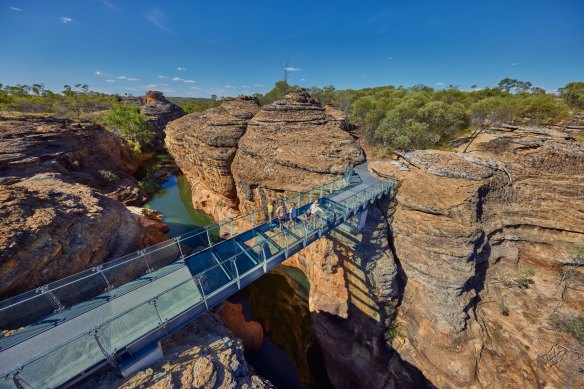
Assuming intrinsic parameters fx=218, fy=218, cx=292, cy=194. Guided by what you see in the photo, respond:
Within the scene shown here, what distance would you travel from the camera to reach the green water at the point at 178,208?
74.2ft

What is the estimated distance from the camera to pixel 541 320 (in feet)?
33.6

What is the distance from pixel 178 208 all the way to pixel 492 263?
28.4m

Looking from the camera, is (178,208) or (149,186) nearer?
(178,208)

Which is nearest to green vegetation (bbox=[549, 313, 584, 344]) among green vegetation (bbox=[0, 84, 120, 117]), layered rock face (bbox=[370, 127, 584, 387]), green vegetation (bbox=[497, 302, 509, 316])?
layered rock face (bbox=[370, 127, 584, 387])

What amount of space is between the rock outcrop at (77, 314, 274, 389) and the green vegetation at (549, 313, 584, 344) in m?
13.1

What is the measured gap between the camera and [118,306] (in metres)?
6.22

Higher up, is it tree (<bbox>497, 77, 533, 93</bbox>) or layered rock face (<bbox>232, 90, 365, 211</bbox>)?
tree (<bbox>497, 77, 533, 93</bbox>)

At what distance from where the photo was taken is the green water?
2262cm

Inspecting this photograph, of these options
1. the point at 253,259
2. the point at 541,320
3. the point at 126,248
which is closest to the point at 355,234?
the point at 253,259

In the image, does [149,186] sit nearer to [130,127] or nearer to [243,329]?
[130,127]

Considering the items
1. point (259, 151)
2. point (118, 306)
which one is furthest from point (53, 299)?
point (259, 151)

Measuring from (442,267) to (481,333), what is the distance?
3.67 meters

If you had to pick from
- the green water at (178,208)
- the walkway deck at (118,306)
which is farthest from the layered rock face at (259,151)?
the walkway deck at (118,306)

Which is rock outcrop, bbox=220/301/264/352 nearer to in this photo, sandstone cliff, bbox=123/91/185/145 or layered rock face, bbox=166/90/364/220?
layered rock face, bbox=166/90/364/220
